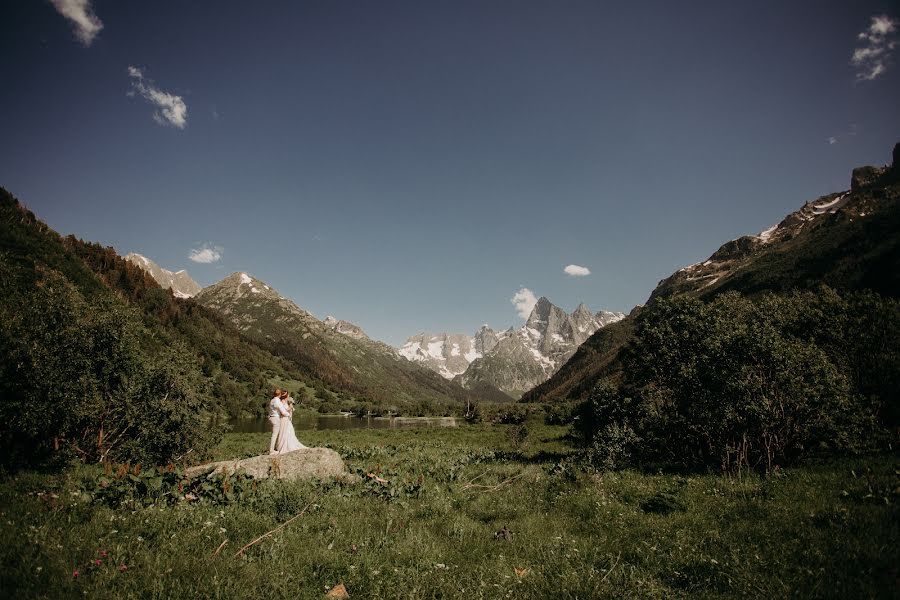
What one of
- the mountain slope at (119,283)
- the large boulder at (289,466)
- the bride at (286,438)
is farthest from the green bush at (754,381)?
the mountain slope at (119,283)

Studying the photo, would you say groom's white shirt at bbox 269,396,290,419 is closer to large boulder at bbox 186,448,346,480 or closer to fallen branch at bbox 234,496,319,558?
large boulder at bbox 186,448,346,480

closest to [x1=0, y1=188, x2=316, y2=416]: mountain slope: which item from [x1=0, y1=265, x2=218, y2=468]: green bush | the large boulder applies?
[x1=0, y1=265, x2=218, y2=468]: green bush

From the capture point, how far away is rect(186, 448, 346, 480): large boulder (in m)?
15.4

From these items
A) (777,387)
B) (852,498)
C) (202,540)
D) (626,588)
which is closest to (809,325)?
(777,387)

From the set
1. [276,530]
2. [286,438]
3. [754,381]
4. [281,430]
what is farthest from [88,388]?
[754,381]

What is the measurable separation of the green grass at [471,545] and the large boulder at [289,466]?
380cm

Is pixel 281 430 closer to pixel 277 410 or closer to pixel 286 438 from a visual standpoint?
pixel 286 438

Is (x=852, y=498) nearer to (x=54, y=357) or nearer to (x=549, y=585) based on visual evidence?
(x=549, y=585)

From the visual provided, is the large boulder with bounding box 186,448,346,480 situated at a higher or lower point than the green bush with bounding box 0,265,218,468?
lower

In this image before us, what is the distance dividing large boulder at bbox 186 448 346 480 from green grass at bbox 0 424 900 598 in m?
3.80

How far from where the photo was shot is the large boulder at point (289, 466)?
15.4 m

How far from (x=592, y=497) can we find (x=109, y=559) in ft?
42.5

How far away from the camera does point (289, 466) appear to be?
16906 millimetres

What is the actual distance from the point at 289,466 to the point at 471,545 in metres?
10.8
